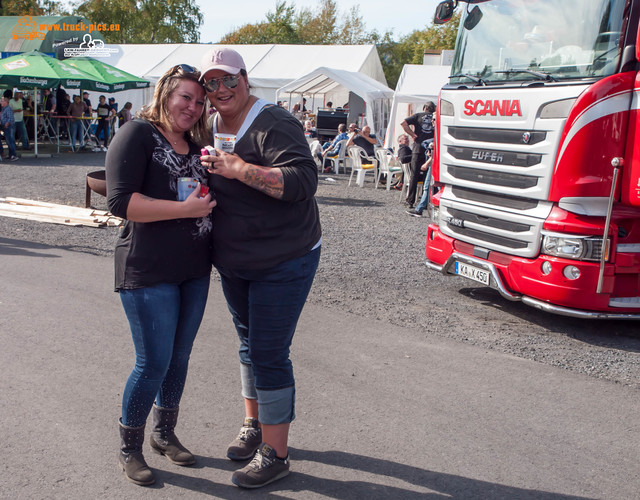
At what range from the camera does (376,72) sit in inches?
1248

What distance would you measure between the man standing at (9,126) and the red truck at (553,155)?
16548 mm

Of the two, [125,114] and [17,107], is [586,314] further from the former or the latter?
[125,114]

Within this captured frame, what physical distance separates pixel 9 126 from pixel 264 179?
19.6m

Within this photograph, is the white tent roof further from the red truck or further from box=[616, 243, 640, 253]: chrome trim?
box=[616, 243, 640, 253]: chrome trim

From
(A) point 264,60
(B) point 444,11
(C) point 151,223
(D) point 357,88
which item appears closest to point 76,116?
(A) point 264,60

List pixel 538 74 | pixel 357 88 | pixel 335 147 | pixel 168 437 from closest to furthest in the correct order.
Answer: pixel 168 437 → pixel 538 74 → pixel 335 147 → pixel 357 88

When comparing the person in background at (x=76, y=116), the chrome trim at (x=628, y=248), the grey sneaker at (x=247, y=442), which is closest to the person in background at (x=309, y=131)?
the person in background at (x=76, y=116)

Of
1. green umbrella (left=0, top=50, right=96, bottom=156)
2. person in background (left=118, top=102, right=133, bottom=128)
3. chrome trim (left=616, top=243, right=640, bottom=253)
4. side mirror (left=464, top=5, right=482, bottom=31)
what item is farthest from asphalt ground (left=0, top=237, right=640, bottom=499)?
person in background (left=118, top=102, right=133, bottom=128)

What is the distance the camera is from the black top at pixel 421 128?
497 inches

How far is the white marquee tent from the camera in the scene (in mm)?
26359

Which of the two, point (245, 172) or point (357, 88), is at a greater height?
point (357, 88)

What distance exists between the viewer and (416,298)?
6.66 metres

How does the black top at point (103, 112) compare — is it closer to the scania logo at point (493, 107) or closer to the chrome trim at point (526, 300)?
the chrome trim at point (526, 300)

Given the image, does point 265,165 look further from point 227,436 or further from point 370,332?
point 370,332
